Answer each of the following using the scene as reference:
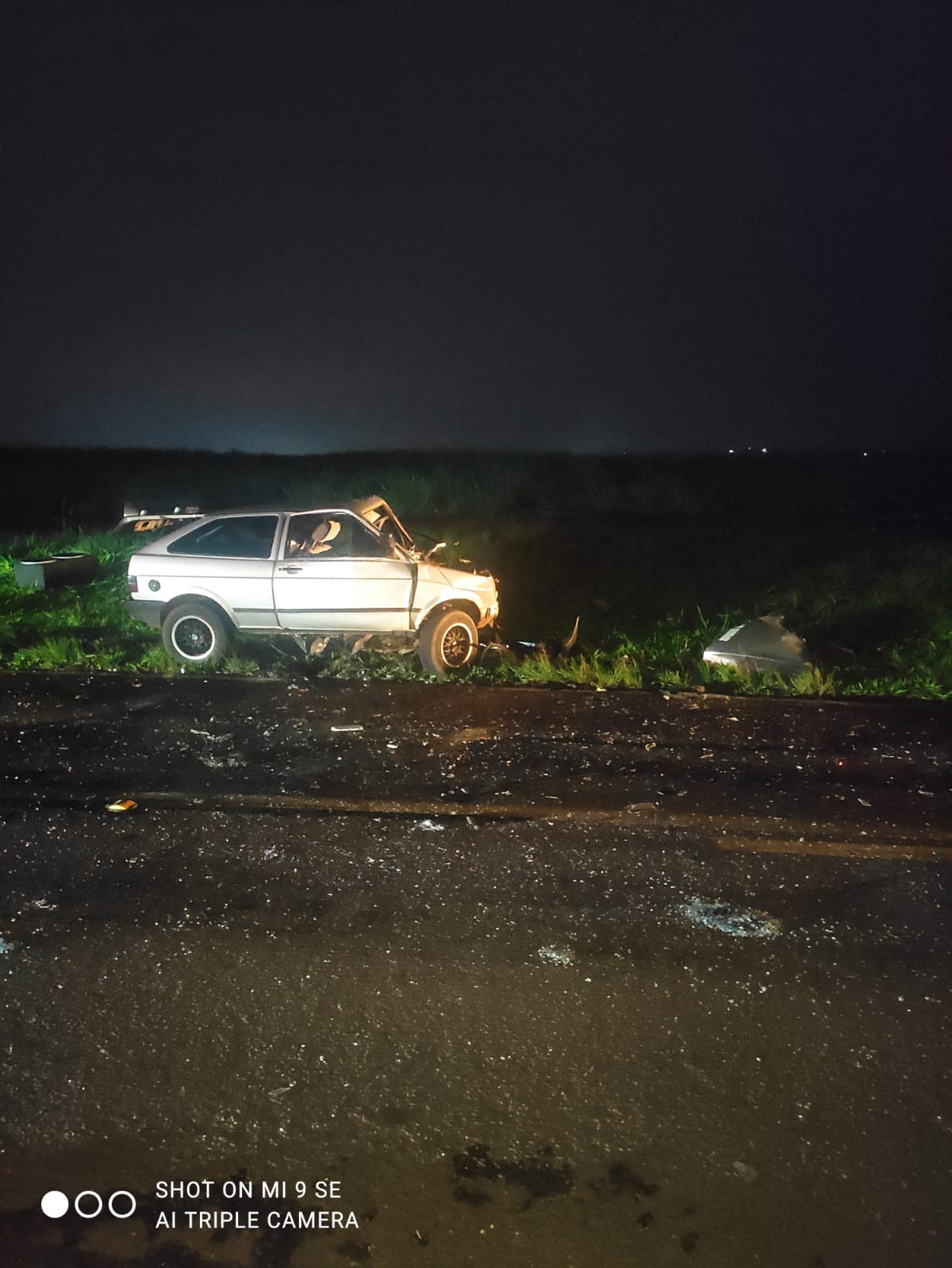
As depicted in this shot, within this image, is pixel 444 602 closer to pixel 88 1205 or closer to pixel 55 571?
pixel 88 1205

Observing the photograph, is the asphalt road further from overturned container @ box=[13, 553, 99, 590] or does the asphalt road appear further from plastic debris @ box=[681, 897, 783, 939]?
overturned container @ box=[13, 553, 99, 590]

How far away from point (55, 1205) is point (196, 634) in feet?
25.2

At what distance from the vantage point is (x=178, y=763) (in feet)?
25.2

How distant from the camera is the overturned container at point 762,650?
10398 millimetres

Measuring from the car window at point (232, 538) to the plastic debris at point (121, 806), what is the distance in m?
3.96

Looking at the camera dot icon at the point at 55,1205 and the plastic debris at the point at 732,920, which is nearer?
the camera dot icon at the point at 55,1205

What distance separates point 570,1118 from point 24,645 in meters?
9.99

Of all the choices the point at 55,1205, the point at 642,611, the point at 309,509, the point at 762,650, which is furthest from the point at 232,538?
the point at 55,1205

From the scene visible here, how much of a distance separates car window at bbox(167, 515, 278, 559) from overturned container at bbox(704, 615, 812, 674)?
4617 millimetres

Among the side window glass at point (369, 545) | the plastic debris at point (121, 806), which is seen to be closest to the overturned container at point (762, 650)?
the side window glass at point (369, 545)

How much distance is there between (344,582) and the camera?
400 inches

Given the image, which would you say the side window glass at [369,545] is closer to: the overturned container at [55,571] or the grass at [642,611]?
the grass at [642,611]

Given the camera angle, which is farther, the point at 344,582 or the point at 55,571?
the point at 55,571

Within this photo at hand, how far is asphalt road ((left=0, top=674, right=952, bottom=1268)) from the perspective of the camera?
3209 mm
